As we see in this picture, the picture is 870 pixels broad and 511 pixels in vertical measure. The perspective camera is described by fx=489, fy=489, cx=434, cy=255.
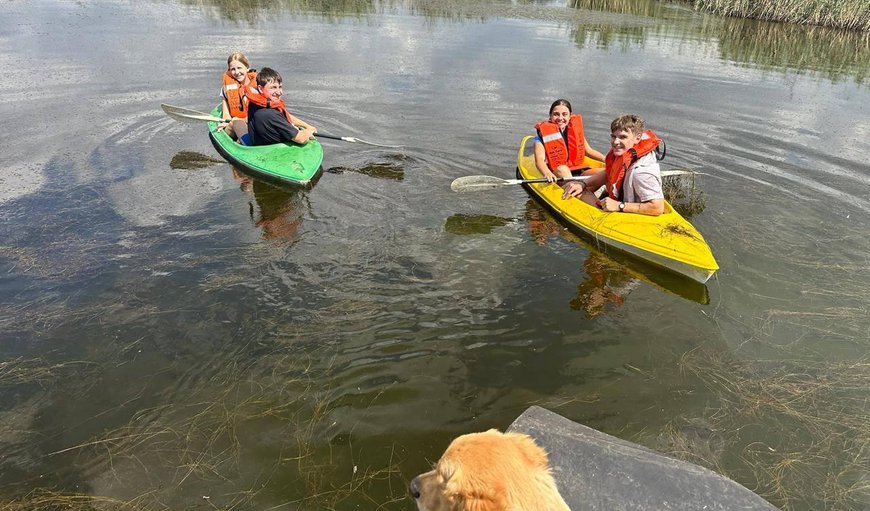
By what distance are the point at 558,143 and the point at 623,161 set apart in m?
1.41

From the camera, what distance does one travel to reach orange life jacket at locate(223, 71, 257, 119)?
887cm

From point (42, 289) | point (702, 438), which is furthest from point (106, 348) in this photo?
point (702, 438)

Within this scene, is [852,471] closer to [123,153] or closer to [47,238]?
[47,238]

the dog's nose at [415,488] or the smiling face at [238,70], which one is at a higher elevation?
the smiling face at [238,70]

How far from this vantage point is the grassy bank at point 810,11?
17703 millimetres

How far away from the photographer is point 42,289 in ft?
15.5

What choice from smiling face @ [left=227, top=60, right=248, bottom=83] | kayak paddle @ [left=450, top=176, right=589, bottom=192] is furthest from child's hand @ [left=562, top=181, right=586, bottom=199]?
smiling face @ [left=227, top=60, right=248, bottom=83]

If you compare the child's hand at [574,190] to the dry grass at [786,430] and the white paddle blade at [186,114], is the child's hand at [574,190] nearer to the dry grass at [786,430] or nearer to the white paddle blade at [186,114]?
the dry grass at [786,430]

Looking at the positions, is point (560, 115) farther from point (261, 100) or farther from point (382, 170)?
point (261, 100)

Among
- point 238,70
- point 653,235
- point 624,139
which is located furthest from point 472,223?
point 238,70

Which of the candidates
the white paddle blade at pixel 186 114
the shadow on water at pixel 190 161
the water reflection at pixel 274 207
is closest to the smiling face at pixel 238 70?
the white paddle blade at pixel 186 114

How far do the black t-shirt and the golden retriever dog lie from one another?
6899mm

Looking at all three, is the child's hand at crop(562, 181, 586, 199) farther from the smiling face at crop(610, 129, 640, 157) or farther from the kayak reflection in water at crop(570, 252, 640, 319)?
the kayak reflection in water at crop(570, 252, 640, 319)

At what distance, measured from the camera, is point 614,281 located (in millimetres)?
5438
